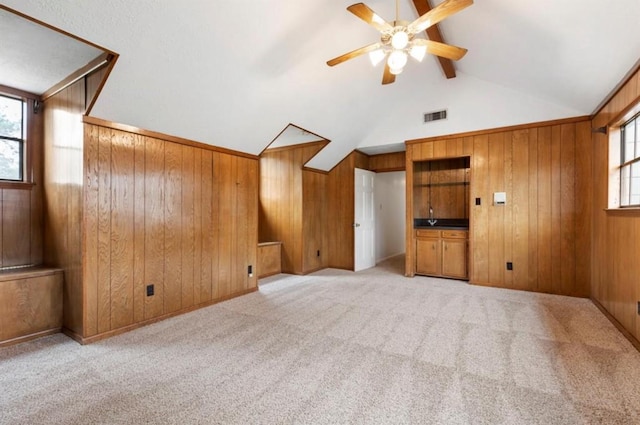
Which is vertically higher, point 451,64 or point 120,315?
point 451,64

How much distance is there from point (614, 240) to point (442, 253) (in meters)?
2.31

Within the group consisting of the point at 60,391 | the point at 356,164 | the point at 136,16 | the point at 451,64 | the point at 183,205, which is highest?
the point at 451,64

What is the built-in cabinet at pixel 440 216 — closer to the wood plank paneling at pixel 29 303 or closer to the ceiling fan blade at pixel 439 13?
the ceiling fan blade at pixel 439 13

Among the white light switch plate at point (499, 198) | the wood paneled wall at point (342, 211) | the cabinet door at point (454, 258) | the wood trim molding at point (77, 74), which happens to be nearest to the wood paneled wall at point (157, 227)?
the wood trim molding at point (77, 74)

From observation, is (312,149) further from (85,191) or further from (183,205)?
(85,191)

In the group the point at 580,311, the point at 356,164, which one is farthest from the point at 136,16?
the point at 580,311

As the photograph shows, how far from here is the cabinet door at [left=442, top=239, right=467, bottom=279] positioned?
4.94m

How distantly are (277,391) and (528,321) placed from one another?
2.82 metres

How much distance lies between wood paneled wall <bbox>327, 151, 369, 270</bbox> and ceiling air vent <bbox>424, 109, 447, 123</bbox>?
1.55 meters

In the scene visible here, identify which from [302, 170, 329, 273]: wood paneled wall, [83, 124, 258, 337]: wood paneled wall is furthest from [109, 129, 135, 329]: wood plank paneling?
[302, 170, 329, 273]: wood paneled wall

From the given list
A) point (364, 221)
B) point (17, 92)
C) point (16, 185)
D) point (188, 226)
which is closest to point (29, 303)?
point (16, 185)

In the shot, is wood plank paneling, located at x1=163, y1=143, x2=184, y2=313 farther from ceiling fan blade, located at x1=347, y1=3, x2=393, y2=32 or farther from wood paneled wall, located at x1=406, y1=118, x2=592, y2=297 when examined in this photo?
wood paneled wall, located at x1=406, y1=118, x2=592, y2=297

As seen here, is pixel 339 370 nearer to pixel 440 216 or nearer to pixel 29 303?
pixel 29 303

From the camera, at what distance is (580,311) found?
134 inches
